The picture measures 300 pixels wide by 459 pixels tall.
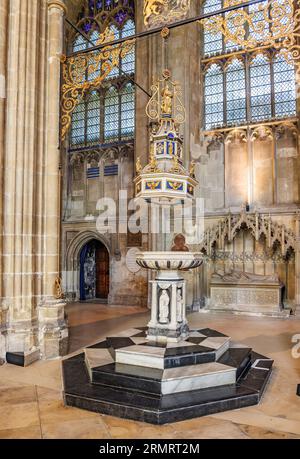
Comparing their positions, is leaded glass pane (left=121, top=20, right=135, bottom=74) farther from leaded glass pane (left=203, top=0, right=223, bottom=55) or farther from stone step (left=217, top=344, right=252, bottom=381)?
stone step (left=217, top=344, right=252, bottom=381)

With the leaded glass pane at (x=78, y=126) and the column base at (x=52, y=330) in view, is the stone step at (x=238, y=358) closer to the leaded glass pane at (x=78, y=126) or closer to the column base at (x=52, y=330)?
the column base at (x=52, y=330)

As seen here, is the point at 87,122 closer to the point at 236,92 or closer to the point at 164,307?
the point at 236,92

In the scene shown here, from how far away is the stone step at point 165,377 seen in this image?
3.84 m

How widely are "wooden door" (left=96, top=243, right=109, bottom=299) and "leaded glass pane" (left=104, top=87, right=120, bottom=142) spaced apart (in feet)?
12.9

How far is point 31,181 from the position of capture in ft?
18.6

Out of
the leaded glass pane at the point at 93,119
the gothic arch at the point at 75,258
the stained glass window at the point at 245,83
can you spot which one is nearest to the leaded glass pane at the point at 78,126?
the leaded glass pane at the point at 93,119

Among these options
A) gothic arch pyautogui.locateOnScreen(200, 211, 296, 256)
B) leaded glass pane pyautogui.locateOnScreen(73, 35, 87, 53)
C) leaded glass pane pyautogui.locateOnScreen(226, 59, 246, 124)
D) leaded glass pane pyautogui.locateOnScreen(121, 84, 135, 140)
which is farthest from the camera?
leaded glass pane pyautogui.locateOnScreen(73, 35, 87, 53)

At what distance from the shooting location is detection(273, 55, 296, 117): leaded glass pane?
11.1m

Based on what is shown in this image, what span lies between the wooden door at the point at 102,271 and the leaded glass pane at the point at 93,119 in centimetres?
392

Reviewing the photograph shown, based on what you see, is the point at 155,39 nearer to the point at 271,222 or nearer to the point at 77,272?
the point at 271,222

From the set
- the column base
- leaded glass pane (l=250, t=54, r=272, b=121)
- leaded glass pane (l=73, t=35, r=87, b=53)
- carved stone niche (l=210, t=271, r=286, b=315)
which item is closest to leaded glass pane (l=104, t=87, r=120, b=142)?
leaded glass pane (l=73, t=35, r=87, b=53)

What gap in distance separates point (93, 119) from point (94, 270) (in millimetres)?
5518

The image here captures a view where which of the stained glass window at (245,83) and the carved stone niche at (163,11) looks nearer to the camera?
the carved stone niche at (163,11)

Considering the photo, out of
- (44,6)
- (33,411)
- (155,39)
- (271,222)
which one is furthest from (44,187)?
(155,39)
